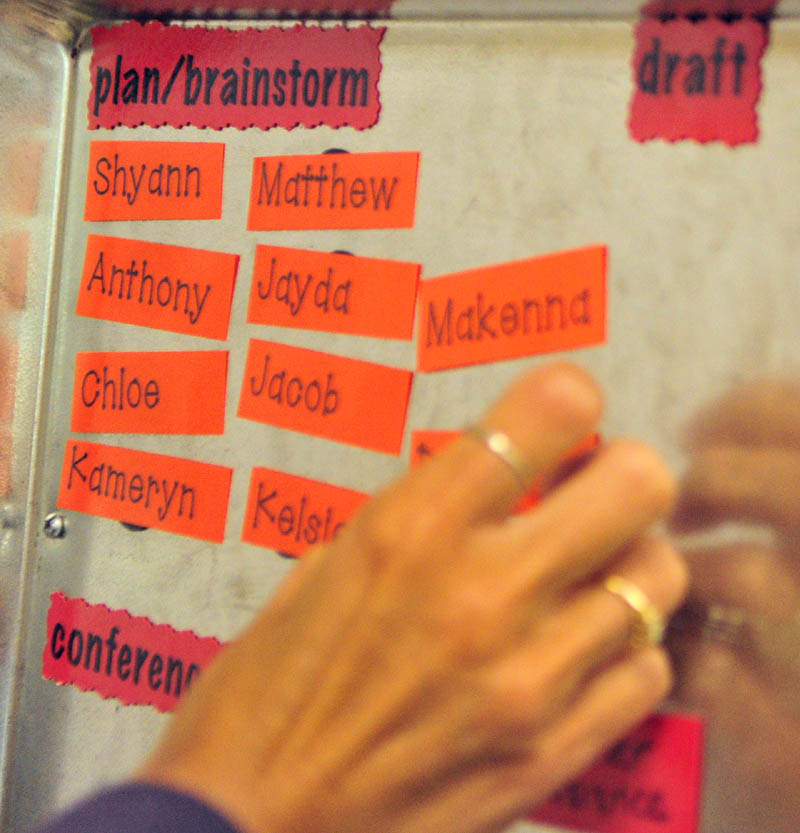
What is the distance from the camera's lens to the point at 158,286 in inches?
27.3

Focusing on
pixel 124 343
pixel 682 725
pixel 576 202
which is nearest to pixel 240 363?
pixel 124 343

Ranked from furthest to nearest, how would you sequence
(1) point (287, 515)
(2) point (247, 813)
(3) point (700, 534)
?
(1) point (287, 515) → (3) point (700, 534) → (2) point (247, 813)

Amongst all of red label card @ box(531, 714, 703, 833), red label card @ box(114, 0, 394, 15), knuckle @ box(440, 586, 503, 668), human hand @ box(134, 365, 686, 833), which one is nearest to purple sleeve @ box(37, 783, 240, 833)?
human hand @ box(134, 365, 686, 833)

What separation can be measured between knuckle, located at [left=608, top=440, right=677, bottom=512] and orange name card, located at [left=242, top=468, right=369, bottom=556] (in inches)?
8.3

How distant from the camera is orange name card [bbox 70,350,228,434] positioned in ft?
2.22

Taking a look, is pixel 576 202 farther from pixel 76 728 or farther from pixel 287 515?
pixel 76 728

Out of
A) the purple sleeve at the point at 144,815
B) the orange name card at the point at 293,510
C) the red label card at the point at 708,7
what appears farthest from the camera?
the orange name card at the point at 293,510

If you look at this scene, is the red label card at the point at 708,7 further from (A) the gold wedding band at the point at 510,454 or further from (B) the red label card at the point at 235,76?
(A) the gold wedding band at the point at 510,454

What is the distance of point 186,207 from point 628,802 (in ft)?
1.73

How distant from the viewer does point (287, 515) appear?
646 millimetres

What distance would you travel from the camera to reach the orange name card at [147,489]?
67 centimetres

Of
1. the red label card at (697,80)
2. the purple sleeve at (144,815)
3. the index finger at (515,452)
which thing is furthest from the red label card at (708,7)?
the purple sleeve at (144,815)

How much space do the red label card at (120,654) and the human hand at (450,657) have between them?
198 mm

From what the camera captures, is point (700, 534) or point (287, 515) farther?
point (287, 515)
